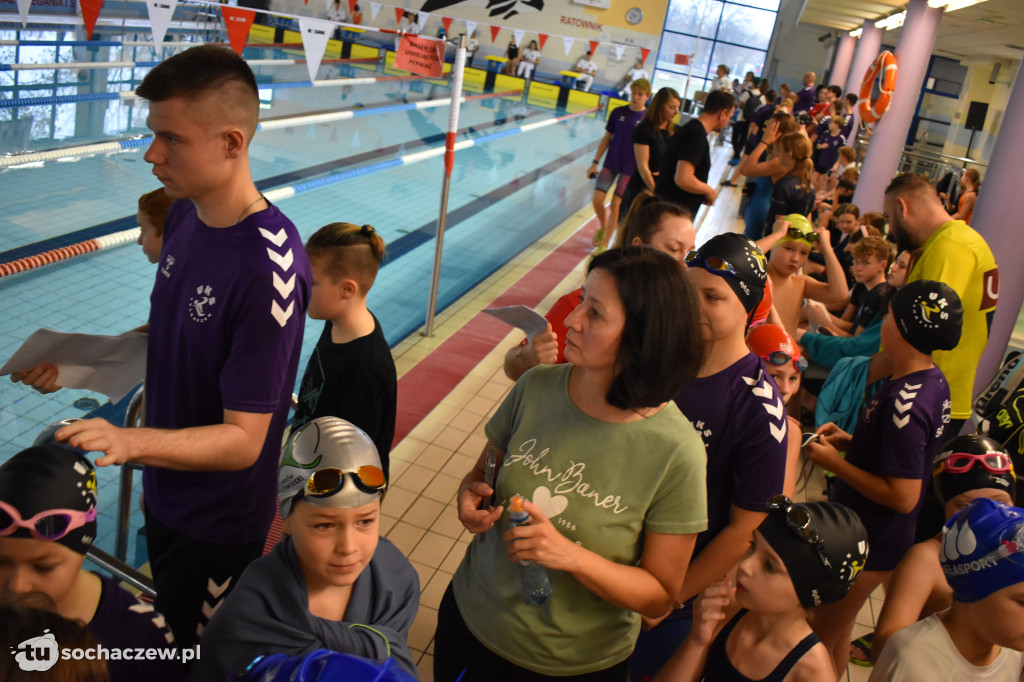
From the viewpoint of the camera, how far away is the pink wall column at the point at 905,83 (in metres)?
9.37

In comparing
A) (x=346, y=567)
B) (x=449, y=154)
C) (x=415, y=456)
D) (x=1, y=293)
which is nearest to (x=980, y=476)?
(x=346, y=567)

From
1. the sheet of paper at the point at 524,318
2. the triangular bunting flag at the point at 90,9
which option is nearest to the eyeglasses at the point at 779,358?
the sheet of paper at the point at 524,318

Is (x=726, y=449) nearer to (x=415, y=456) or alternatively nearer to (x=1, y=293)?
(x=415, y=456)

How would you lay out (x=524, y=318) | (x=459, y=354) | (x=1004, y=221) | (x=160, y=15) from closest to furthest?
1. (x=524, y=318)
2. (x=160, y=15)
3. (x=1004, y=221)
4. (x=459, y=354)

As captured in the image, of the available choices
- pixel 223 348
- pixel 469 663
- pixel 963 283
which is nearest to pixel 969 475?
pixel 963 283

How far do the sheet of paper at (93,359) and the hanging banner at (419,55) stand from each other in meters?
2.67

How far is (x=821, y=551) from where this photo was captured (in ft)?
4.93

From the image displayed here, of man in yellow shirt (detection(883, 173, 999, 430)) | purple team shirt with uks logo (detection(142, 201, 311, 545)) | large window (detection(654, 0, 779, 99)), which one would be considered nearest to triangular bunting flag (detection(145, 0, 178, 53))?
purple team shirt with uks logo (detection(142, 201, 311, 545))

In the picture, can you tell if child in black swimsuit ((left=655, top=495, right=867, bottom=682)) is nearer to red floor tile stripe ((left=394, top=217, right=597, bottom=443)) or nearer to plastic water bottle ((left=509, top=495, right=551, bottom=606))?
plastic water bottle ((left=509, top=495, right=551, bottom=606))

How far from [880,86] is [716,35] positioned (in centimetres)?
1808

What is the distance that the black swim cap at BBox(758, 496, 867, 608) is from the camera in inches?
58.7

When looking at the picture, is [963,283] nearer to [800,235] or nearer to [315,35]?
[800,235]

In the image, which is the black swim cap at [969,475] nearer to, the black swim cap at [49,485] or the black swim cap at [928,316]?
the black swim cap at [928,316]

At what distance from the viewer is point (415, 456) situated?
376 cm
